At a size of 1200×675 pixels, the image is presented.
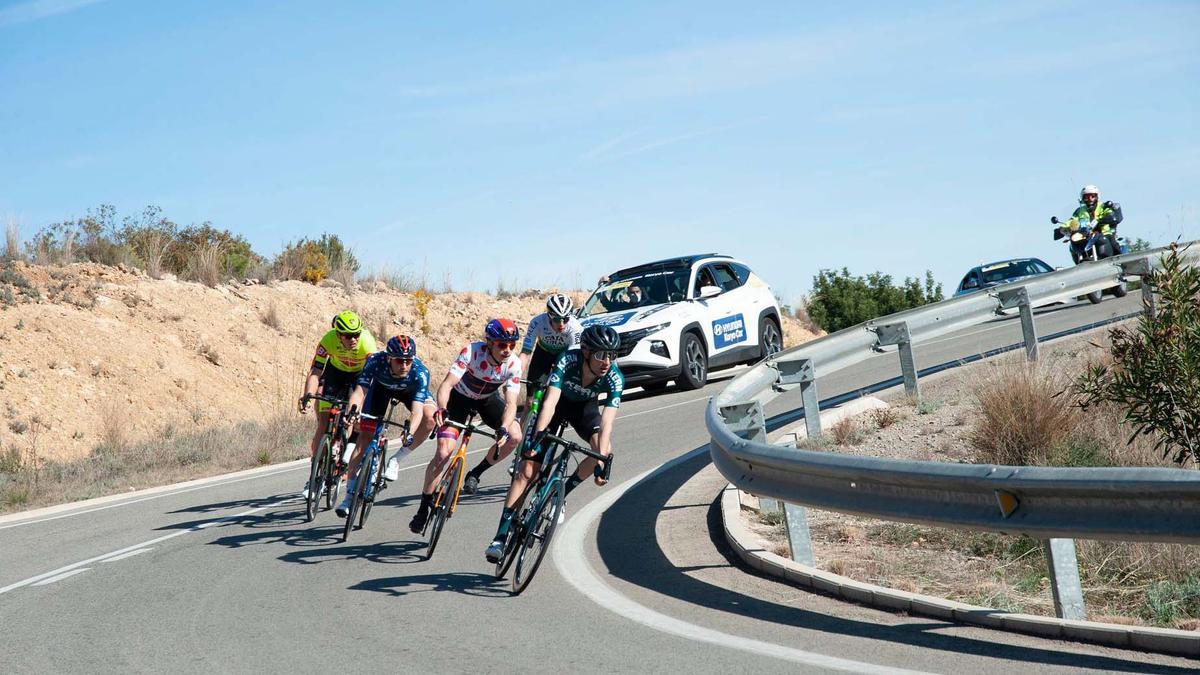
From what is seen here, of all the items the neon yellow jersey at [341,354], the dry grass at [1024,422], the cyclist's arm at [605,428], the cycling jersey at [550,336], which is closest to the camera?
the cyclist's arm at [605,428]

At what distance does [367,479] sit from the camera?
10125 mm

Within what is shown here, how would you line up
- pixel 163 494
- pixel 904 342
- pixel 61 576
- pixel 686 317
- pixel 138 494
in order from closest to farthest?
pixel 61 576 → pixel 904 342 → pixel 163 494 → pixel 138 494 → pixel 686 317

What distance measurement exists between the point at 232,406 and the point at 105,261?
7.54 metres

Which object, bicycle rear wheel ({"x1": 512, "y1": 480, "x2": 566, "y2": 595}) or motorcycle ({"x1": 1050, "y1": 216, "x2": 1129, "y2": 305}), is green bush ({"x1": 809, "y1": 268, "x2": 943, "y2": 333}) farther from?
bicycle rear wheel ({"x1": 512, "y1": 480, "x2": 566, "y2": 595})

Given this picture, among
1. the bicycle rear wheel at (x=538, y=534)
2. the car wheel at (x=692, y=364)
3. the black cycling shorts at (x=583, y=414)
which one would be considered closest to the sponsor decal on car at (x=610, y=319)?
the car wheel at (x=692, y=364)

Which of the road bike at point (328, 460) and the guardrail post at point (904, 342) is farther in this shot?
the guardrail post at point (904, 342)

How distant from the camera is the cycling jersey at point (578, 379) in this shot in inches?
344

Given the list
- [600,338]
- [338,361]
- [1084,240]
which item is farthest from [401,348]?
[1084,240]

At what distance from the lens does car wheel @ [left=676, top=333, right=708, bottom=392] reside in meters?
19.2

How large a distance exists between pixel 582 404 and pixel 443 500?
1.28 meters

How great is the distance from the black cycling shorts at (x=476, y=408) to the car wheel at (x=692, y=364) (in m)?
8.23

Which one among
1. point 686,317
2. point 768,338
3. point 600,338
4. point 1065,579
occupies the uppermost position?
point 600,338

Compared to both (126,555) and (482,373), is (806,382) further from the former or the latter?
(126,555)

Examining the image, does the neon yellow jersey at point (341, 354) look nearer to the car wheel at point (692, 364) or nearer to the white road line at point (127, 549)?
the white road line at point (127, 549)
